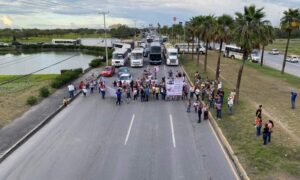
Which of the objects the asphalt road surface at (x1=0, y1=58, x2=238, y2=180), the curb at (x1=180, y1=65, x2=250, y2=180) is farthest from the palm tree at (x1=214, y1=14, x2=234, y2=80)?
the curb at (x1=180, y1=65, x2=250, y2=180)

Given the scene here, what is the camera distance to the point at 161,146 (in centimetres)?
2011

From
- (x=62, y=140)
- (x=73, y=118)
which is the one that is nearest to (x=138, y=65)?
(x=73, y=118)

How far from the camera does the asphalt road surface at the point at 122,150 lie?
16.5 meters

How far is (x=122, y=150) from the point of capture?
1962 cm

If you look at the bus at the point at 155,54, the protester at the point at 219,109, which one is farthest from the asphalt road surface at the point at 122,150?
the bus at the point at 155,54

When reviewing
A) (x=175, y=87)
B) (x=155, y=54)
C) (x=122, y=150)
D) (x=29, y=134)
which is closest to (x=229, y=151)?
(x=122, y=150)

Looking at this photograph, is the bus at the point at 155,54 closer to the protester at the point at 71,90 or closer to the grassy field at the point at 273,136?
the grassy field at the point at 273,136

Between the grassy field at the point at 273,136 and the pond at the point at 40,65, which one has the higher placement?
the grassy field at the point at 273,136

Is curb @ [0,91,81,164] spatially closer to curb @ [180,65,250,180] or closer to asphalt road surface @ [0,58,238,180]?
asphalt road surface @ [0,58,238,180]

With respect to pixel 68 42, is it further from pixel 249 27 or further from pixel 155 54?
pixel 249 27

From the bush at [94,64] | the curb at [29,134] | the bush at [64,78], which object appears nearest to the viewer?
the curb at [29,134]

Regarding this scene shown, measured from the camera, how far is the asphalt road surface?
16498mm

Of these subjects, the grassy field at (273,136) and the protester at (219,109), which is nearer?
the grassy field at (273,136)

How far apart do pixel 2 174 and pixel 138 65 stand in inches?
1735
